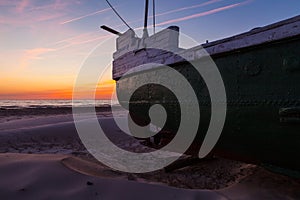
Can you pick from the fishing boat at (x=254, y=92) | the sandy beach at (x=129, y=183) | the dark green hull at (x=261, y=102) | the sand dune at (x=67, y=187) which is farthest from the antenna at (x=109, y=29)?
the sand dune at (x=67, y=187)

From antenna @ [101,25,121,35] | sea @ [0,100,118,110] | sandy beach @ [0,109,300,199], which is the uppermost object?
antenna @ [101,25,121,35]

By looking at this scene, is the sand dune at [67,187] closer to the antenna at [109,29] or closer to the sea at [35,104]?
the antenna at [109,29]

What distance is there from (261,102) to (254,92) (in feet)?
0.51

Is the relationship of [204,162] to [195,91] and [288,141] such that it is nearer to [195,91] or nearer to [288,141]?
[195,91]

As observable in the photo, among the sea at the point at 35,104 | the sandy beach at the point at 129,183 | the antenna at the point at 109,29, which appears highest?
the antenna at the point at 109,29

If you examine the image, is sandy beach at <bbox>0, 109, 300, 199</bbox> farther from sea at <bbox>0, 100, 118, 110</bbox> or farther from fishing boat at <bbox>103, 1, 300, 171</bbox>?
sea at <bbox>0, 100, 118, 110</bbox>

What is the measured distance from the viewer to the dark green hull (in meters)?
2.67

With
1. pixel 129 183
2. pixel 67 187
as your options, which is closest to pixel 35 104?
pixel 67 187

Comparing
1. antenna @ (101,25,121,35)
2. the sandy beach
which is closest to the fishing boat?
the sandy beach

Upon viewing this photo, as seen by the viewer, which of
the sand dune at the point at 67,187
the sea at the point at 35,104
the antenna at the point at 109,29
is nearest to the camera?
the sand dune at the point at 67,187

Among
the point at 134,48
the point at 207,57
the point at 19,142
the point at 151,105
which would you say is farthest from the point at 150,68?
the point at 19,142

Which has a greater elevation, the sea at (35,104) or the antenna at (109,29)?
the antenna at (109,29)

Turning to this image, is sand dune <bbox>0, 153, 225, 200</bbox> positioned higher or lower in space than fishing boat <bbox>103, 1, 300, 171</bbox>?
lower

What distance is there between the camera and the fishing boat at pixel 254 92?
2670 millimetres
